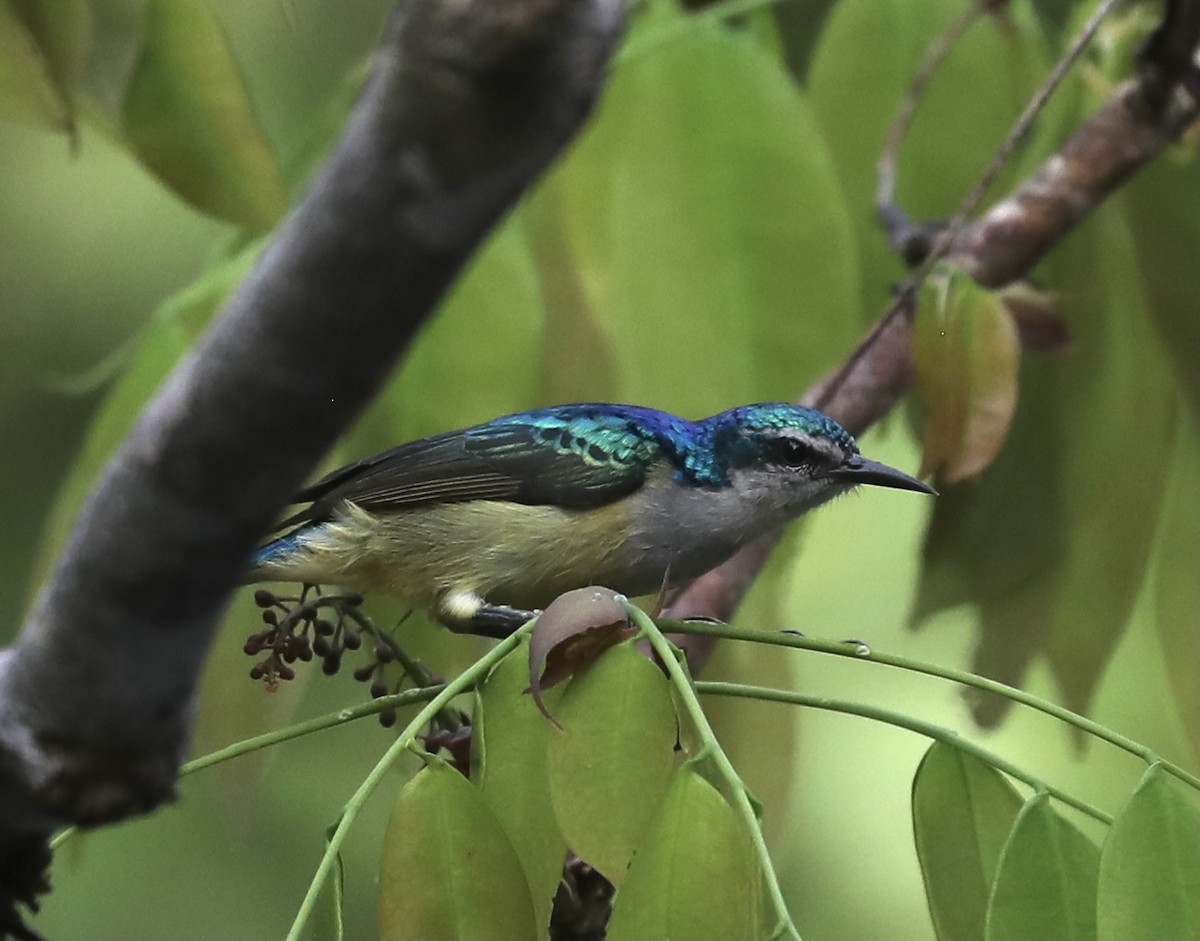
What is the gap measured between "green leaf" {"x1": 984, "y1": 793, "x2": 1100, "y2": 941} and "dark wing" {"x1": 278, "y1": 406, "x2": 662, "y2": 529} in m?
0.58

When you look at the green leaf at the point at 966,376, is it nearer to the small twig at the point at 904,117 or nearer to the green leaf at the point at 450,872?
the small twig at the point at 904,117

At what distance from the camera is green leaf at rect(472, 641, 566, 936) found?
695mm

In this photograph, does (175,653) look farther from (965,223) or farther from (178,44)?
(965,223)

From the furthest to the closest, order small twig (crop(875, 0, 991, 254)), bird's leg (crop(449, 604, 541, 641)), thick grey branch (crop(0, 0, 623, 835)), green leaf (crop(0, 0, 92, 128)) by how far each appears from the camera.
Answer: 1. small twig (crop(875, 0, 991, 254))
2. bird's leg (crop(449, 604, 541, 641))
3. green leaf (crop(0, 0, 92, 128))
4. thick grey branch (crop(0, 0, 623, 835))

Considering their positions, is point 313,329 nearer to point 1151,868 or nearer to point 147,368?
point 1151,868

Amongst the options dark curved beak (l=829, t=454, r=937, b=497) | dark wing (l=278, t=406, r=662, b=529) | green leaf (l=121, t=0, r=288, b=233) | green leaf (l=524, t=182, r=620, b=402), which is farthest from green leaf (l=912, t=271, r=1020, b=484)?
green leaf (l=121, t=0, r=288, b=233)

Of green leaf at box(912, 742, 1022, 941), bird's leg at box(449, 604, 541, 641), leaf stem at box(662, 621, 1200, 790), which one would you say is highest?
bird's leg at box(449, 604, 541, 641)

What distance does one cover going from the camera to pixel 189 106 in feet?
3.52

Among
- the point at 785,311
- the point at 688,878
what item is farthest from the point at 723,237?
the point at 688,878

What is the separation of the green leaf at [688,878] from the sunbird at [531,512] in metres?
0.57

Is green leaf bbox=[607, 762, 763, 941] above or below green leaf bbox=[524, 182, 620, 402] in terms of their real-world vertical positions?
below

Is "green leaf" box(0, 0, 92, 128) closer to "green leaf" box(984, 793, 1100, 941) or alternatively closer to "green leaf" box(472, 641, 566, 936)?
"green leaf" box(472, 641, 566, 936)

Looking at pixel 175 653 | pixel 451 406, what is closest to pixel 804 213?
pixel 451 406

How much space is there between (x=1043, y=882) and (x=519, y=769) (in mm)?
237
